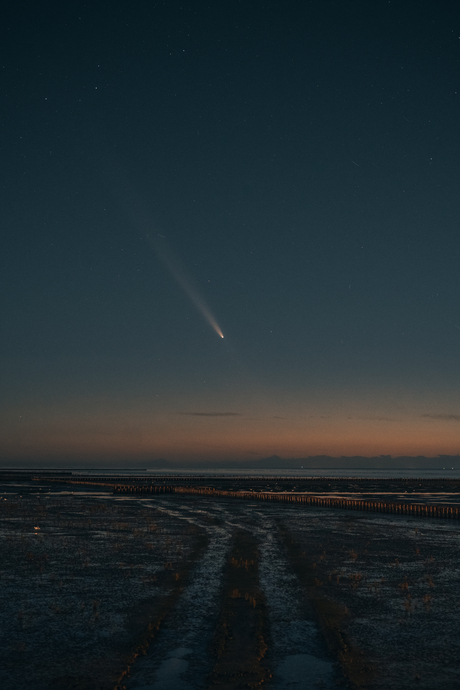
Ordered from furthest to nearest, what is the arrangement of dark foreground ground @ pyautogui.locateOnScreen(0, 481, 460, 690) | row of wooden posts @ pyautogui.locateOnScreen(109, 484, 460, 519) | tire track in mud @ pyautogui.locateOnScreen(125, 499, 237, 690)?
row of wooden posts @ pyautogui.locateOnScreen(109, 484, 460, 519) → dark foreground ground @ pyautogui.locateOnScreen(0, 481, 460, 690) → tire track in mud @ pyautogui.locateOnScreen(125, 499, 237, 690)

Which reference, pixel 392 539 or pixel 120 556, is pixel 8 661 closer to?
pixel 120 556

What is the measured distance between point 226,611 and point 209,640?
2.59 metres

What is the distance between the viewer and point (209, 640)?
13.5m

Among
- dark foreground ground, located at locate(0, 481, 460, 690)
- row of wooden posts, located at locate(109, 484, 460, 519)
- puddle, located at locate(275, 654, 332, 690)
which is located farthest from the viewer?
row of wooden posts, located at locate(109, 484, 460, 519)

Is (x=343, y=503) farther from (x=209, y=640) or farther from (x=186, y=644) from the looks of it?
(x=186, y=644)

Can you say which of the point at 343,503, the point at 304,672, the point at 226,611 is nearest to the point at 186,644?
the point at 226,611

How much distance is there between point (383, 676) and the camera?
1134cm

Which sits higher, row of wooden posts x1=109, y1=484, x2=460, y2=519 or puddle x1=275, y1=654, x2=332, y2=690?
row of wooden posts x1=109, y1=484, x2=460, y2=519

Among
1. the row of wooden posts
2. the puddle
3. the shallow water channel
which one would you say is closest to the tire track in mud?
the shallow water channel

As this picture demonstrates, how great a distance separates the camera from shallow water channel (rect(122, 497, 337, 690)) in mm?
11086

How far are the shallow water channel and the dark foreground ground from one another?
1.7 inches

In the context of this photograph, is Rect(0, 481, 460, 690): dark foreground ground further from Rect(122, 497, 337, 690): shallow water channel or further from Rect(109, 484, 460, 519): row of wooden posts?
Rect(109, 484, 460, 519): row of wooden posts

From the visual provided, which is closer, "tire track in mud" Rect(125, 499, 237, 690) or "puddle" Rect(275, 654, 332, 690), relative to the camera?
"puddle" Rect(275, 654, 332, 690)

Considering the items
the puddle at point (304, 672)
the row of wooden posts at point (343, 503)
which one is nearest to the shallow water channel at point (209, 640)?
the puddle at point (304, 672)
